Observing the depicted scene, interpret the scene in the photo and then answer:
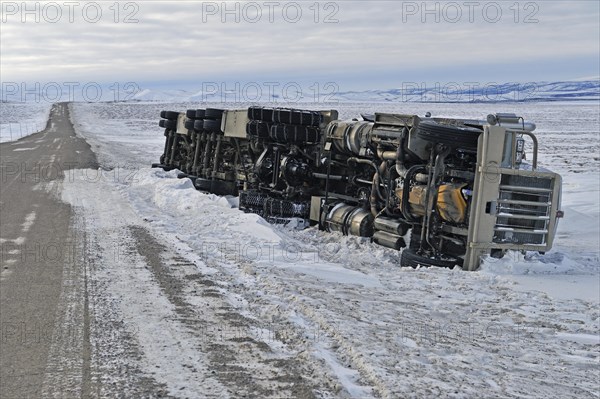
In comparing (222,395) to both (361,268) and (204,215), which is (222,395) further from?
(204,215)

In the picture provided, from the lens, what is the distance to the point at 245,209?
13.2 m

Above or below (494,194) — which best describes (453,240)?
below

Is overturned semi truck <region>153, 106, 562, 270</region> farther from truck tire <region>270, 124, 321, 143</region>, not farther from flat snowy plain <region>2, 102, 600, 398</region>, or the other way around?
flat snowy plain <region>2, 102, 600, 398</region>

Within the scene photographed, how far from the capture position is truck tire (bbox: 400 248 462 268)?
845 centimetres

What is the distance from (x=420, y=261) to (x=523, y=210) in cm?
135

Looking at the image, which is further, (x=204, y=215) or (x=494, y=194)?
(x=204, y=215)

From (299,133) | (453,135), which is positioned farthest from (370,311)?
(299,133)

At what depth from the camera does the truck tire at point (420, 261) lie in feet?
27.7

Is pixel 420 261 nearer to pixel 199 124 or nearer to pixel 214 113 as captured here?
pixel 214 113

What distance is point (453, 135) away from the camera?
851 cm

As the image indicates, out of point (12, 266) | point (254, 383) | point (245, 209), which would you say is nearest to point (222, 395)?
point (254, 383)

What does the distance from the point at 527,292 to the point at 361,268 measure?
1.99 meters

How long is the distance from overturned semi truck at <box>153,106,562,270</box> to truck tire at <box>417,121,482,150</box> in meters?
0.01

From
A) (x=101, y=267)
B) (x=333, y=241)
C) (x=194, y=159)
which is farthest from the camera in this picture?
(x=194, y=159)
